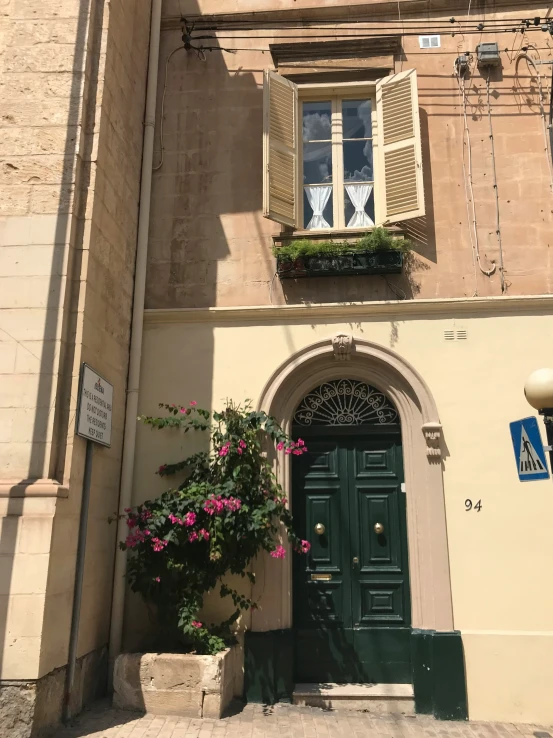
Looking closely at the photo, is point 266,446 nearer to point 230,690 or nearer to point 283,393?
point 283,393

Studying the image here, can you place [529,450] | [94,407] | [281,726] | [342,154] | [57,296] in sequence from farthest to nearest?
1. [342,154]
2. [94,407]
3. [57,296]
4. [281,726]
5. [529,450]

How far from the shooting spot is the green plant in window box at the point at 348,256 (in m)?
6.87

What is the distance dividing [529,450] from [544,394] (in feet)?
1.45

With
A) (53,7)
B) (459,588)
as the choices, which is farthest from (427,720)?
(53,7)

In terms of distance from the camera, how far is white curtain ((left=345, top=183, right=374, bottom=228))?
24.1 feet

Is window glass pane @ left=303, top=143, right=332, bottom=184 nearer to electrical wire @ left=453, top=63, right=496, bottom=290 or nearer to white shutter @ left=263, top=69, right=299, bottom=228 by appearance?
white shutter @ left=263, top=69, right=299, bottom=228

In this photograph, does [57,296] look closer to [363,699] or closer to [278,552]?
[278,552]

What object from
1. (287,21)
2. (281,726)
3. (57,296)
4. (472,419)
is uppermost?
(287,21)

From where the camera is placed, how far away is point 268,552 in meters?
6.23

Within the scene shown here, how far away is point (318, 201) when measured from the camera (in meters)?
7.51

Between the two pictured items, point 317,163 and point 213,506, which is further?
point 317,163

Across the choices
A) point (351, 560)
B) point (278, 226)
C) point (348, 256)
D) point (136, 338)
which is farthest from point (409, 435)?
point (136, 338)

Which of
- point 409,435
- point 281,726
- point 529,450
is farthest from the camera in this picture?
point 409,435

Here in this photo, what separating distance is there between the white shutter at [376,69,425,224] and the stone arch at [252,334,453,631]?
169cm
